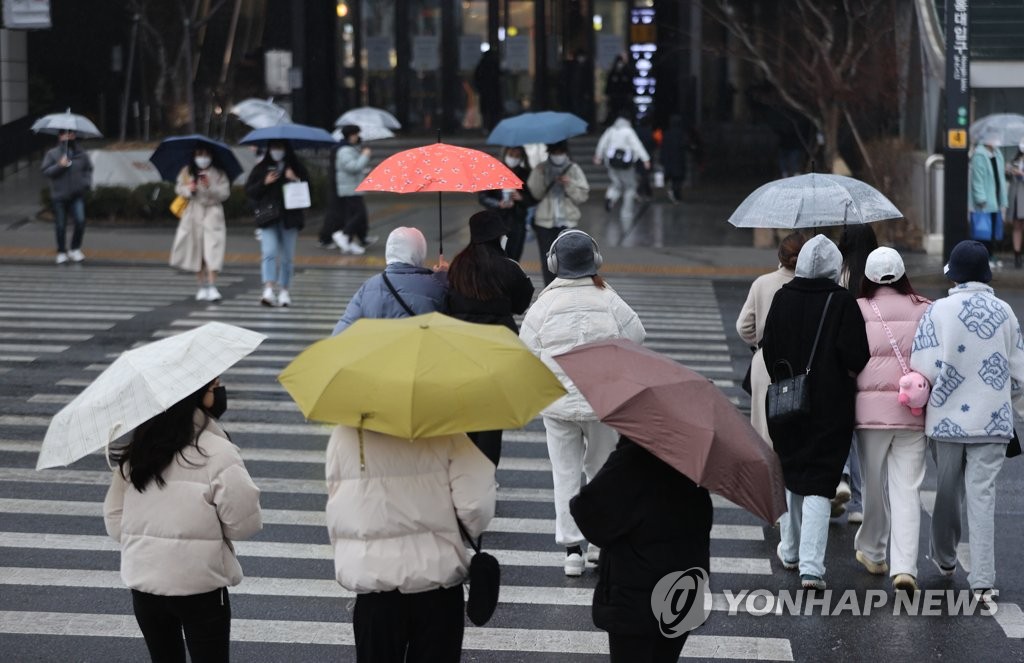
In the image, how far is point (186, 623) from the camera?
203 inches

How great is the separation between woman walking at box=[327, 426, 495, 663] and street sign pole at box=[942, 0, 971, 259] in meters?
14.9

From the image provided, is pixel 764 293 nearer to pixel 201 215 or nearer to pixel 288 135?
pixel 288 135

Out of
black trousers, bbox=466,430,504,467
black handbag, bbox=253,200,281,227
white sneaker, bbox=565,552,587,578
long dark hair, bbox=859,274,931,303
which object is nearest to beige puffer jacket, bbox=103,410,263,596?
white sneaker, bbox=565,552,587,578

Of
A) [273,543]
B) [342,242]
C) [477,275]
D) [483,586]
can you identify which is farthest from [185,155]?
[483,586]

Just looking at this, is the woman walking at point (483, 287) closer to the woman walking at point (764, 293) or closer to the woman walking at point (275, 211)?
the woman walking at point (764, 293)

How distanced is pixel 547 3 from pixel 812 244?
33.3 metres

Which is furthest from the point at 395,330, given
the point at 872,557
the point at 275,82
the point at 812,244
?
the point at 275,82

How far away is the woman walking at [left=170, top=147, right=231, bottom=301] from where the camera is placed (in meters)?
16.6

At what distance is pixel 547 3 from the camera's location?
130 feet

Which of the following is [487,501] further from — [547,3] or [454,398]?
[547,3]

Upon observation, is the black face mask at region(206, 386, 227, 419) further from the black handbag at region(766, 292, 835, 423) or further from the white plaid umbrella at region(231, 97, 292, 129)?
the white plaid umbrella at region(231, 97, 292, 129)

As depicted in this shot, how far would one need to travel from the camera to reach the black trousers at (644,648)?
5035mm

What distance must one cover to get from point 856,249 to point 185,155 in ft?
32.3

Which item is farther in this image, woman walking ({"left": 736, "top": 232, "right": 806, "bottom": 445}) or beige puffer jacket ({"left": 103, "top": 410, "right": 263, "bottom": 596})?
woman walking ({"left": 736, "top": 232, "right": 806, "bottom": 445})
